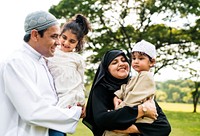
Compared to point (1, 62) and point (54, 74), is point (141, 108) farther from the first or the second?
point (1, 62)

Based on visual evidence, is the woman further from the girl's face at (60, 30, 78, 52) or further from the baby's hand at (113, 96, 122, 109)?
the girl's face at (60, 30, 78, 52)

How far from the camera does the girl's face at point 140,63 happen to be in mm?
2621

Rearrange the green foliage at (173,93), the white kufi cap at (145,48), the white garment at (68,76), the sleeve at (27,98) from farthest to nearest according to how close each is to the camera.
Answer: the green foliage at (173,93) → the white garment at (68,76) → the white kufi cap at (145,48) → the sleeve at (27,98)

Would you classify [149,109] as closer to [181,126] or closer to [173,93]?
[181,126]

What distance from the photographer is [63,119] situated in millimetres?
2238

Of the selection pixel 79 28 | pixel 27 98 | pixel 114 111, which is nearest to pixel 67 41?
pixel 79 28

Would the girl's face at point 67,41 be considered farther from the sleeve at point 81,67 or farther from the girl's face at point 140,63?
the girl's face at point 140,63

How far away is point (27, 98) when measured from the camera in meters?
2.15

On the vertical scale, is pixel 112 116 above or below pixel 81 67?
below

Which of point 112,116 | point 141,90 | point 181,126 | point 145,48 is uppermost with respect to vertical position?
point 145,48

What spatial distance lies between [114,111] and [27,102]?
2.09 ft

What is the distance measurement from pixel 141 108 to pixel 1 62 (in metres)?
0.97

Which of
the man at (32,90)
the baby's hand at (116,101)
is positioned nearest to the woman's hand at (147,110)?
the baby's hand at (116,101)

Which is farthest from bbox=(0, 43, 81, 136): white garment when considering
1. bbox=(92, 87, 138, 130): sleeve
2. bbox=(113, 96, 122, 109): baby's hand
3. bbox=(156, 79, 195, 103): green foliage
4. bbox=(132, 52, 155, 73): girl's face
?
bbox=(156, 79, 195, 103): green foliage
